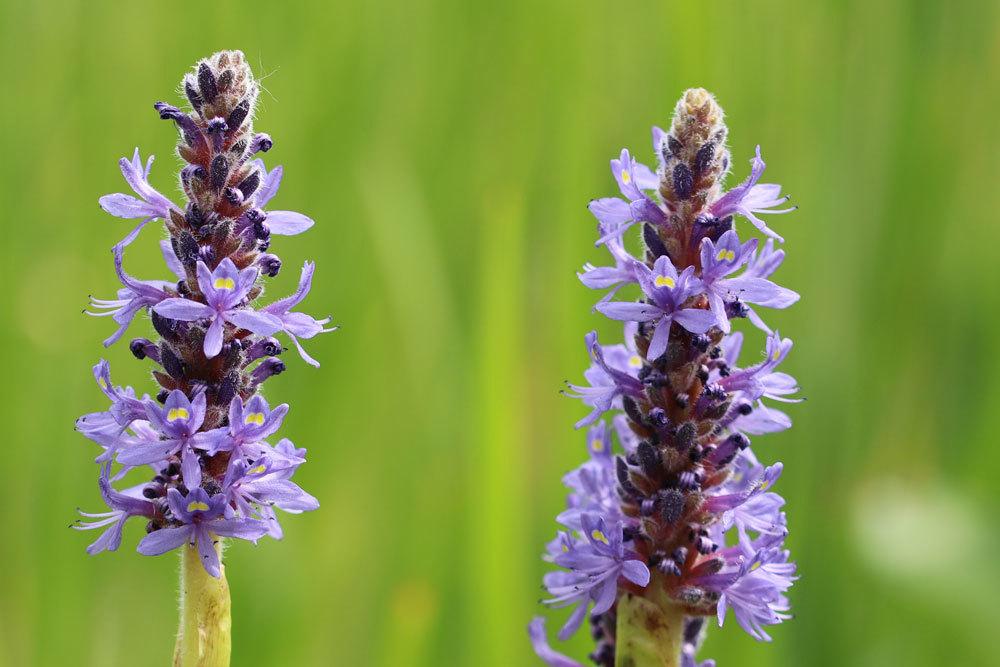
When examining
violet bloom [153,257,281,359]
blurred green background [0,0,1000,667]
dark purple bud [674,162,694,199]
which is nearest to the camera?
violet bloom [153,257,281,359]

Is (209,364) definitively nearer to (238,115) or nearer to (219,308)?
(219,308)

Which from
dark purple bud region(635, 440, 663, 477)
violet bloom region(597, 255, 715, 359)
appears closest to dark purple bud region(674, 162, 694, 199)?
violet bloom region(597, 255, 715, 359)

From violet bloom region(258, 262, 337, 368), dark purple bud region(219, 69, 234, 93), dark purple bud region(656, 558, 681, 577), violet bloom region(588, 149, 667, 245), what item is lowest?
dark purple bud region(656, 558, 681, 577)

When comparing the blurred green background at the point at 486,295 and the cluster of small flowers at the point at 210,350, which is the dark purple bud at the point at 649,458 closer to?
the cluster of small flowers at the point at 210,350

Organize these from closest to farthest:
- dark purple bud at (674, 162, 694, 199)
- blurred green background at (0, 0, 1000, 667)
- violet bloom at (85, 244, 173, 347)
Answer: violet bloom at (85, 244, 173, 347), dark purple bud at (674, 162, 694, 199), blurred green background at (0, 0, 1000, 667)

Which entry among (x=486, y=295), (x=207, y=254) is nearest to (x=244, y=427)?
(x=207, y=254)

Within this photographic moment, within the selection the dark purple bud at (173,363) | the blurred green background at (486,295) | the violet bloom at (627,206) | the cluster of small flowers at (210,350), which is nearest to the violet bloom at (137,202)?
the cluster of small flowers at (210,350)

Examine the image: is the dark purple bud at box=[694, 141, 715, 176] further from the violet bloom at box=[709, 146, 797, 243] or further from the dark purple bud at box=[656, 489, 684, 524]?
the dark purple bud at box=[656, 489, 684, 524]
